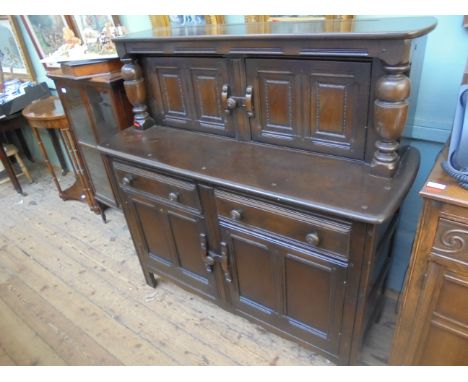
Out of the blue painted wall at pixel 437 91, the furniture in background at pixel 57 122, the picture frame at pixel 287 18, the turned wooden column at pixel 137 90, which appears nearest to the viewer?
the blue painted wall at pixel 437 91

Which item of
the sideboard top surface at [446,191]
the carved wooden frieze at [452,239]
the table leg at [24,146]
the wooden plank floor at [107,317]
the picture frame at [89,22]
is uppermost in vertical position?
the picture frame at [89,22]

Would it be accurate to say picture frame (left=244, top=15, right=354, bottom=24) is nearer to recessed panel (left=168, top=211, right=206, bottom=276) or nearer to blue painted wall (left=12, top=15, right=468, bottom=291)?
blue painted wall (left=12, top=15, right=468, bottom=291)

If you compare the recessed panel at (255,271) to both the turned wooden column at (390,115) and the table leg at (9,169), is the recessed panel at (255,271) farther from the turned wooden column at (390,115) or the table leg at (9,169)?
the table leg at (9,169)

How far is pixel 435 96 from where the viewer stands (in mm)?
1376

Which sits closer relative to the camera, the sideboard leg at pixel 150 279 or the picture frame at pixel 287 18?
the picture frame at pixel 287 18

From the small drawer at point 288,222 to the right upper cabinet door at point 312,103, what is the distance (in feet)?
0.96

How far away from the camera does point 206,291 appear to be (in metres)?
1.75

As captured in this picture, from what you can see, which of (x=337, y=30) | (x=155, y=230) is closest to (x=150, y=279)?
(x=155, y=230)

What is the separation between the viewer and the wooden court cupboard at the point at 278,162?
1081mm

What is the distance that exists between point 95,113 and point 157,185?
0.88m

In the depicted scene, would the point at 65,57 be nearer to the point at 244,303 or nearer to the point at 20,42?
the point at 20,42

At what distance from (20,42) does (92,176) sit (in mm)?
1460

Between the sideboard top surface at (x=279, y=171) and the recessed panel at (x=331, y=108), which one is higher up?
the recessed panel at (x=331, y=108)

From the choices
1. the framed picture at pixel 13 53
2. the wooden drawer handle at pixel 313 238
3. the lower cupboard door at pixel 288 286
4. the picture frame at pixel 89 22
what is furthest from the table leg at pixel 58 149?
the wooden drawer handle at pixel 313 238
